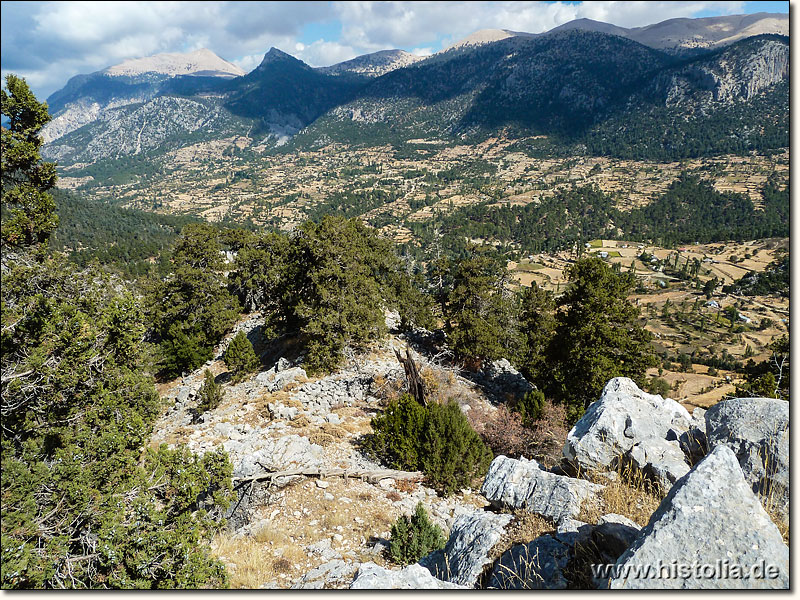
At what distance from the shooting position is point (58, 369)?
5.72 meters

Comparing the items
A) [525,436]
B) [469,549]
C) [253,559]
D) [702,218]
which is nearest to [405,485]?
[253,559]

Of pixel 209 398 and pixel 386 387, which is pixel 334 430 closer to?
pixel 386 387

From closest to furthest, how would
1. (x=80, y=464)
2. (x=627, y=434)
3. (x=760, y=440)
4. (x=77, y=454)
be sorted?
(x=80, y=464) < (x=77, y=454) < (x=760, y=440) < (x=627, y=434)

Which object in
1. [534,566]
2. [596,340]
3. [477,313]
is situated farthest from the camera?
[477,313]

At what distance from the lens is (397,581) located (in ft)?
16.3

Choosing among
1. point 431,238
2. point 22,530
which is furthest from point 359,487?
point 431,238

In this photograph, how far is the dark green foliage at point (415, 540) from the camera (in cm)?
832

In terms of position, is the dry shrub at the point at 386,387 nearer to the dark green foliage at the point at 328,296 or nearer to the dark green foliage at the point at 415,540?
the dark green foliage at the point at 328,296

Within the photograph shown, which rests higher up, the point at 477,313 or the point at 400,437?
the point at 477,313

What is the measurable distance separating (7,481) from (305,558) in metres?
6.01

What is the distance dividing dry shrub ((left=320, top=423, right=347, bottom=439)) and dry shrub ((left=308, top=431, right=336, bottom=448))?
0.76 ft

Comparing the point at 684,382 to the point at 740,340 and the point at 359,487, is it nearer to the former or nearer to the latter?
the point at 740,340

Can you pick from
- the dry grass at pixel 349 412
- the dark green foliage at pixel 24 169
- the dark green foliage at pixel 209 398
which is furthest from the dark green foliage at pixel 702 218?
the dark green foliage at pixel 24 169

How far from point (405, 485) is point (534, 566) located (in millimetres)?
7758
